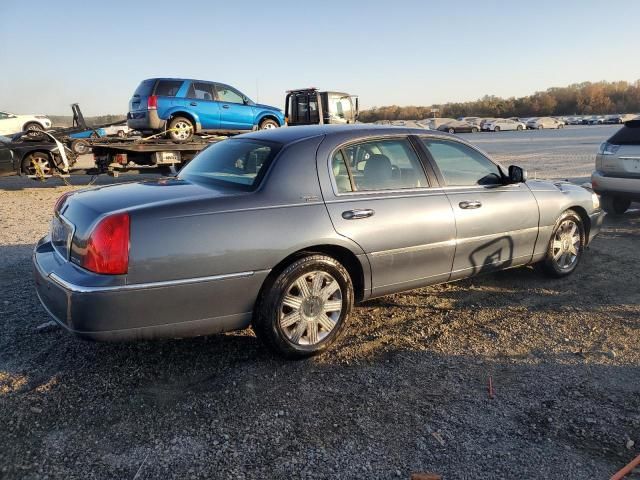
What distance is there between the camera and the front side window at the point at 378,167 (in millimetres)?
3873

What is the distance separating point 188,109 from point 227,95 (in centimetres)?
138

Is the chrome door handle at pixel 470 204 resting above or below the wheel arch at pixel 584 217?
above

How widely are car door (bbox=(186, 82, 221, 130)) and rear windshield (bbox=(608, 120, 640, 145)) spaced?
31.4ft

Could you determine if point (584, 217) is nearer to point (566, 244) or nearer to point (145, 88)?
point (566, 244)

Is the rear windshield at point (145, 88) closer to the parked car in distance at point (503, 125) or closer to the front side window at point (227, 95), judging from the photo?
the front side window at point (227, 95)

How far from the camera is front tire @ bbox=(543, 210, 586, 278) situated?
5.20 m

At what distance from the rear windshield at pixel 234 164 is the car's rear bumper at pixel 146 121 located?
30.1ft

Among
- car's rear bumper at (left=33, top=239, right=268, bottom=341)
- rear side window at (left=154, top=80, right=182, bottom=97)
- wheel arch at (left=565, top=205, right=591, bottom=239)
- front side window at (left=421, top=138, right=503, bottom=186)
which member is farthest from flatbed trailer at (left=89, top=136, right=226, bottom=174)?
car's rear bumper at (left=33, top=239, right=268, bottom=341)

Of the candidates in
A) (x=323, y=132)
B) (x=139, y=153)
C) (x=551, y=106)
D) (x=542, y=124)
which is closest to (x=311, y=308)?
(x=323, y=132)

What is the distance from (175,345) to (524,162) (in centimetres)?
1634

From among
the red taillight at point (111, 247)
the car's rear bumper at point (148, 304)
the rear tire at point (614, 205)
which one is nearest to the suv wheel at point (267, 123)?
the rear tire at point (614, 205)

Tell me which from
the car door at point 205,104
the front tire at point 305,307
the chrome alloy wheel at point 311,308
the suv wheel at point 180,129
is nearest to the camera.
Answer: the front tire at point 305,307

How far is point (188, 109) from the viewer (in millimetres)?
13367

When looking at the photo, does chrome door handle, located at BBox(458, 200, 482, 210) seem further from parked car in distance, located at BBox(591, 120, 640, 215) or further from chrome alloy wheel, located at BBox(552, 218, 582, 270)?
parked car in distance, located at BBox(591, 120, 640, 215)
